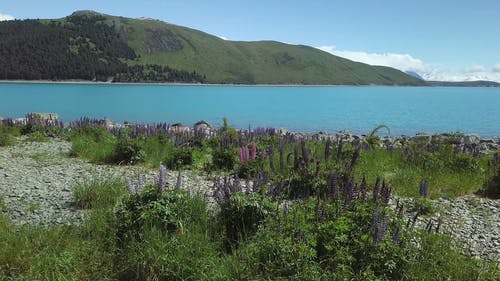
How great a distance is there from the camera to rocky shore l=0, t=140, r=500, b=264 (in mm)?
7145

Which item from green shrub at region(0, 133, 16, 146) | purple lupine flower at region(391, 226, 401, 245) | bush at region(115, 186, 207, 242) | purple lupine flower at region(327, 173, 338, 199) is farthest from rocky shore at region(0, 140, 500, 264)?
green shrub at region(0, 133, 16, 146)

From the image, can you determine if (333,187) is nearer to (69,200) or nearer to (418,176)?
(69,200)

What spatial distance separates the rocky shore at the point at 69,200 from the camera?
7145 mm

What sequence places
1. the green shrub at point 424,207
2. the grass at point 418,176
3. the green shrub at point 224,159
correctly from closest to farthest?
the green shrub at point 424,207, the grass at point 418,176, the green shrub at point 224,159

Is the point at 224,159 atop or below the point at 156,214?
below

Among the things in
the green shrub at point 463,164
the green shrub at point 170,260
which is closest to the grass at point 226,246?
the green shrub at point 170,260

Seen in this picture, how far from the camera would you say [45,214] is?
7.51 meters

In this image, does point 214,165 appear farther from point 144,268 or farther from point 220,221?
point 144,268

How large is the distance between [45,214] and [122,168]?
4.99 meters

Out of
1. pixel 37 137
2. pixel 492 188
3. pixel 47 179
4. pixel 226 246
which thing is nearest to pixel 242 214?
pixel 226 246

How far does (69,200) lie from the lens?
8469 millimetres


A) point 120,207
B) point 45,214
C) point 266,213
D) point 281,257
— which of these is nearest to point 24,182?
point 45,214

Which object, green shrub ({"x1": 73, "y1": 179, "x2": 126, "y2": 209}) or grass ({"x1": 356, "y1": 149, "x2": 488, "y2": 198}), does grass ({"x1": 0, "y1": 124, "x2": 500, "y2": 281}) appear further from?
grass ({"x1": 356, "y1": 149, "x2": 488, "y2": 198})

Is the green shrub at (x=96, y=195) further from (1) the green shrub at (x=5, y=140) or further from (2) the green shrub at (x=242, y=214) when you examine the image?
(1) the green shrub at (x=5, y=140)
